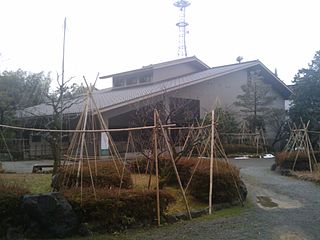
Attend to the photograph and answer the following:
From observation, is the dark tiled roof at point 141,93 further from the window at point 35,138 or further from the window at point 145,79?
the window at point 35,138

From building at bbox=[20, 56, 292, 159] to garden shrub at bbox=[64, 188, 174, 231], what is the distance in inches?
519

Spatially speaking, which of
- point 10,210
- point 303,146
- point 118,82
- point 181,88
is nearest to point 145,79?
point 118,82

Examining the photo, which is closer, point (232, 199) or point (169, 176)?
point (232, 199)

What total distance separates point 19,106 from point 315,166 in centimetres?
2050

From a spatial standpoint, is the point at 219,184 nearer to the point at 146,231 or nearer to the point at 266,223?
the point at 266,223

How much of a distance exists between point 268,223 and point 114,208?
306 cm

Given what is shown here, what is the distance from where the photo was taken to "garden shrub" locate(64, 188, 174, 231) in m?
6.99

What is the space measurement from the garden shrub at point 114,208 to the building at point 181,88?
13.2 meters

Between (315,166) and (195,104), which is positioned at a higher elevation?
(195,104)

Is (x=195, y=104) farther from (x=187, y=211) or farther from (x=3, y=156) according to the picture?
(x=187, y=211)

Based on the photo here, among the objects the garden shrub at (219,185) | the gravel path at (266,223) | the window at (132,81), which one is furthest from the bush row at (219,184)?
the window at (132,81)

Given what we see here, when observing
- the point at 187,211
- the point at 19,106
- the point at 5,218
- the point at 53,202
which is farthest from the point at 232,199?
the point at 19,106

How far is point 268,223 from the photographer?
7.60m

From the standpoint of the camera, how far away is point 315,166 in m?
15.4
